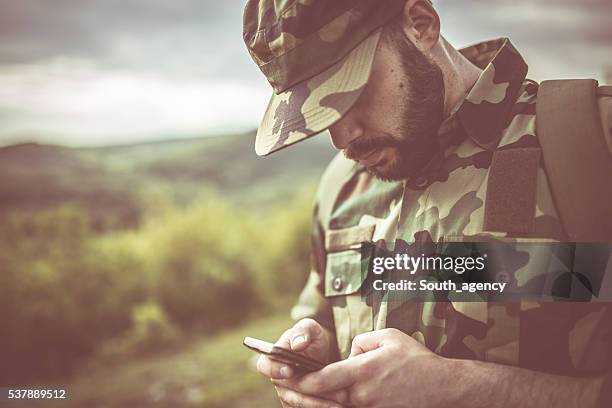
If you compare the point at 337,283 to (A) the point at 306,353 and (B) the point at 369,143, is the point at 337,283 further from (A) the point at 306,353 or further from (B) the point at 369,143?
(B) the point at 369,143

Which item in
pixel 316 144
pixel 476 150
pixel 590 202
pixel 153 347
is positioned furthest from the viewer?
pixel 316 144

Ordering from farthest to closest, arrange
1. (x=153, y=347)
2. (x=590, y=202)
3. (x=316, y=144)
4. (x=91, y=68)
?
1. (x=316, y=144)
2. (x=153, y=347)
3. (x=91, y=68)
4. (x=590, y=202)

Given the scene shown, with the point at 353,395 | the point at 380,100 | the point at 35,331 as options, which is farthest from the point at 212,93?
the point at 353,395

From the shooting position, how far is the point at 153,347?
2.39 metres

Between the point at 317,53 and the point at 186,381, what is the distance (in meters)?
1.78

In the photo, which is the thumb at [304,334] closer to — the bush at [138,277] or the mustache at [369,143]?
the mustache at [369,143]

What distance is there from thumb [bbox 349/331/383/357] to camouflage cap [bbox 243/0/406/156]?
312 millimetres

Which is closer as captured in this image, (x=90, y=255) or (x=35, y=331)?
(x=35, y=331)

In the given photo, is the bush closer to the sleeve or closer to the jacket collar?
the sleeve

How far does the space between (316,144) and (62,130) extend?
48.7 inches

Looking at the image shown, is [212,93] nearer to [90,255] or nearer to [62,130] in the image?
[62,130]

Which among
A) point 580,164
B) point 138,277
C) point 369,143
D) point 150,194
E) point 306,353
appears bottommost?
point 306,353

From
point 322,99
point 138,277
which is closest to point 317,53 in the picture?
point 322,99

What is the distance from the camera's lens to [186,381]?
2.29 meters
